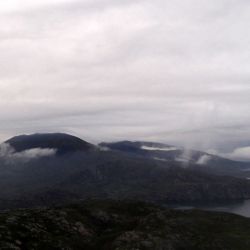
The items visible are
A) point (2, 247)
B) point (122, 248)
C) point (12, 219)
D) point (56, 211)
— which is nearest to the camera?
point (2, 247)

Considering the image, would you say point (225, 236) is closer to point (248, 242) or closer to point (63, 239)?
point (248, 242)

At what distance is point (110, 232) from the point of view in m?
179

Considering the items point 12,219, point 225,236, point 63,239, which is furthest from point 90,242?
point 225,236

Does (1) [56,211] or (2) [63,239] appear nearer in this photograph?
(2) [63,239]

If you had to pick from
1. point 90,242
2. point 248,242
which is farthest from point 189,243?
point 90,242

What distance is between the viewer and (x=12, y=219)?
16288cm

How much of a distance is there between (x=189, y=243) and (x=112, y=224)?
42.1m

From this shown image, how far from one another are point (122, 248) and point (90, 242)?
14.2 m

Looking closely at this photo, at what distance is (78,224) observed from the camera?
180 metres

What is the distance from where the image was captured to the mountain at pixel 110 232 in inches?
5896

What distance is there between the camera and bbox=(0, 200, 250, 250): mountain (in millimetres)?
149750

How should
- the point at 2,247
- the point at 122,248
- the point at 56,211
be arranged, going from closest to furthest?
1. the point at 2,247
2. the point at 122,248
3. the point at 56,211

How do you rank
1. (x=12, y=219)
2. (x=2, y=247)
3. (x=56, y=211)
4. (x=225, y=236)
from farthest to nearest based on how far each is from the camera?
(x=56, y=211) → (x=225, y=236) → (x=12, y=219) → (x=2, y=247)

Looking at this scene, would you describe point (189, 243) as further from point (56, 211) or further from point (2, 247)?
point (2, 247)
